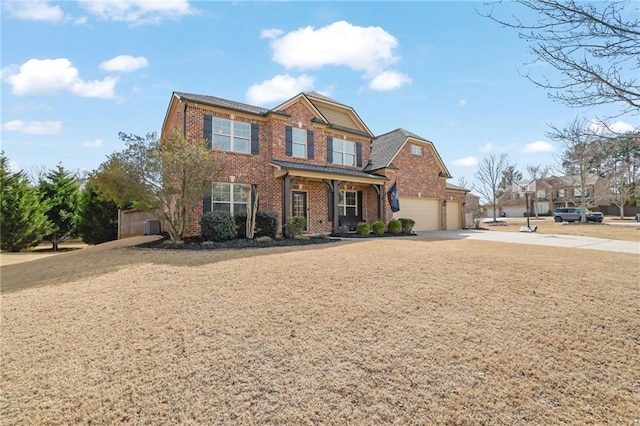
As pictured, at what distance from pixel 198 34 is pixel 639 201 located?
46.8 m

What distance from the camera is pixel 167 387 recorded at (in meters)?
2.69

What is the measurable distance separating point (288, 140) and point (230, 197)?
419 centimetres

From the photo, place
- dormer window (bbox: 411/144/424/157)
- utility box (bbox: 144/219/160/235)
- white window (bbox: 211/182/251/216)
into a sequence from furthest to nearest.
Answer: dormer window (bbox: 411/144/424/157)
utility box (bbox: 144/219/160/235)
white window (bbox: 211/182/251/216)

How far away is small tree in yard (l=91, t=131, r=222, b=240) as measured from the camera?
9.96 meters


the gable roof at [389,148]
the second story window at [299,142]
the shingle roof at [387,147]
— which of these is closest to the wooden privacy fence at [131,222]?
the second story window at [299,142]

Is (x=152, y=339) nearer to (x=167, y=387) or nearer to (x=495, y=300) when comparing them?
(x=167, y=387)

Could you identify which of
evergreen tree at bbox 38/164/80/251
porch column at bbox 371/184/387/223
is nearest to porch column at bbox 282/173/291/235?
porch column at bbox 371/184/387/223

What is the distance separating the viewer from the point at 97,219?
60.0 ft

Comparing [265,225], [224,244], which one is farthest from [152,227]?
[224,244]

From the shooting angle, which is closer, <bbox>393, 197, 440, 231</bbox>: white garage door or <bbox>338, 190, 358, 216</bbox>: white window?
<bbox>338, 190, 358, 216</bbox>: white window

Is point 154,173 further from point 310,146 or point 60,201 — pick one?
point 60,201

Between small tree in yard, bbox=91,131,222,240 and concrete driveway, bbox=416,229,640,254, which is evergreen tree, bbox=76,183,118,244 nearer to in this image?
small tree in yard, bbox=91,131,222,240

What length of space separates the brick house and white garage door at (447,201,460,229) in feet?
1.19

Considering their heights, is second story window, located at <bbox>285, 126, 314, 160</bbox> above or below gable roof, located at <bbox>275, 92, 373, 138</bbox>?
below
